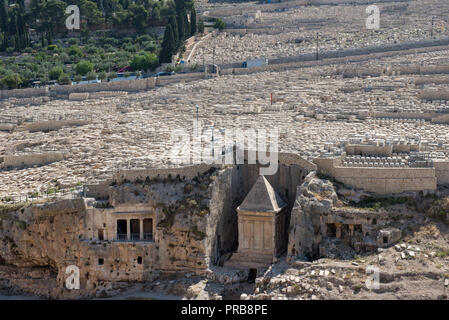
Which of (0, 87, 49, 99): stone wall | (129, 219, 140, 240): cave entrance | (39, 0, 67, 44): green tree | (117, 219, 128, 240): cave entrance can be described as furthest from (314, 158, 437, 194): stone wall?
(39, 0, 67, 44): green tree

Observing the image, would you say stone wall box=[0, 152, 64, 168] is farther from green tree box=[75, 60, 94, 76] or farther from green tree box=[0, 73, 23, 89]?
green tree box=[75, 60, 94, 76]

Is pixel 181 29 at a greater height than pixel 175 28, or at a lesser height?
lesser

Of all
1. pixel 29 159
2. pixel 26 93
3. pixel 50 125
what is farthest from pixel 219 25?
pixel 29 159

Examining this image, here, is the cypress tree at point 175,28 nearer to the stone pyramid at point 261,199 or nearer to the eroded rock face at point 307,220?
the stone pyramid at point 261,199

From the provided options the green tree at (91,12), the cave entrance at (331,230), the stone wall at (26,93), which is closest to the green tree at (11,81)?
the stone wall at (26,93)

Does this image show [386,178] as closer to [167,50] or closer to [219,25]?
[167,50]

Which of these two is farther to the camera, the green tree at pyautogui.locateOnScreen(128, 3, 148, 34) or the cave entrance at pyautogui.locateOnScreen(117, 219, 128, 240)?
the green tree at pyautogui.locateOnScreen(128, 3, 148, 34)

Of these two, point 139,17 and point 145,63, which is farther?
point 139,17
